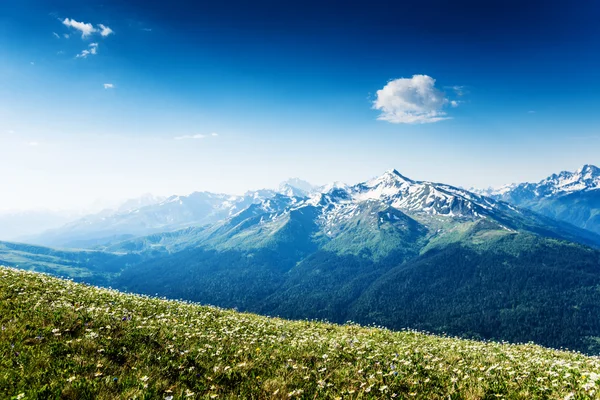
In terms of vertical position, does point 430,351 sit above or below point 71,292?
below

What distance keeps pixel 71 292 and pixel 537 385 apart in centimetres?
1871

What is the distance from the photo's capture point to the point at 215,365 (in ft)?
31.2

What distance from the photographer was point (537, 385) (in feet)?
27.3

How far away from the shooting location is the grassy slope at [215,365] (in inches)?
304

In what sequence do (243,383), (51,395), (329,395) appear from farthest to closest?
(243,383)
(329,395)
(51,395)

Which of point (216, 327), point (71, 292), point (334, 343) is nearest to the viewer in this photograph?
point (334, 343)

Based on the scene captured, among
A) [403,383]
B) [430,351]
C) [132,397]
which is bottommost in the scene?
[430,351]

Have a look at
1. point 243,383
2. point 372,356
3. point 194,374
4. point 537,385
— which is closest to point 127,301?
point 194,374

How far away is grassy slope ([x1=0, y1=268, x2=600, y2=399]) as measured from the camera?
25.3 ft

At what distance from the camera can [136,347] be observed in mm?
10320

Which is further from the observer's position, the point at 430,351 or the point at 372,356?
the point at 430,351

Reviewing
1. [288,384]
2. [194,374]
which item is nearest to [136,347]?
[194,374]

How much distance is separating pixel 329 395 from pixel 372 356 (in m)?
3.33

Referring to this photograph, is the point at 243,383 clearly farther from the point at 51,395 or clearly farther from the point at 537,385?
the point at 537,385
